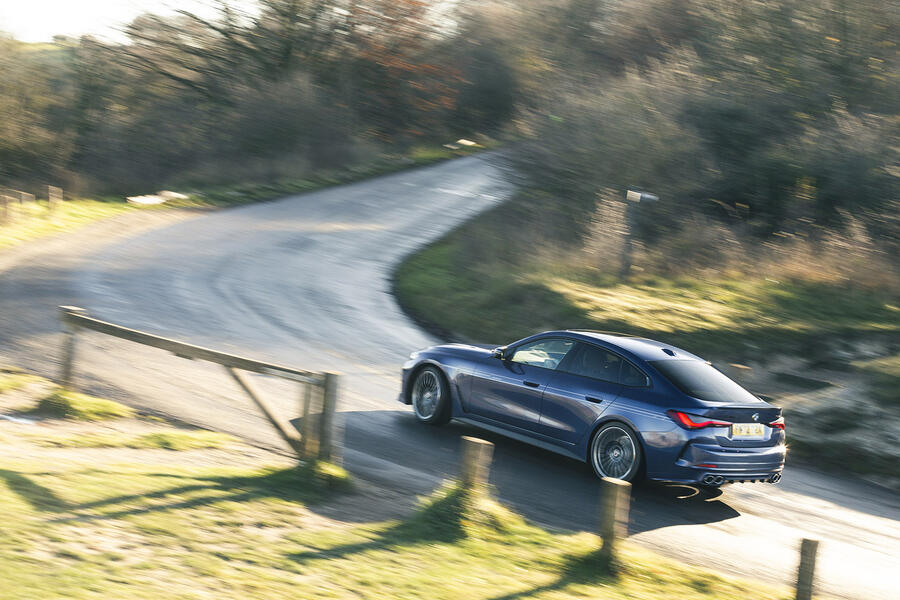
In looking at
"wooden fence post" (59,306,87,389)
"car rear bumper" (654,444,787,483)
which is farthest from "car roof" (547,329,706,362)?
"wooden fence post" (59,306,87,389)

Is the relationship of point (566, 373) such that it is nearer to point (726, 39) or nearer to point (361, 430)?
point (361, 430)

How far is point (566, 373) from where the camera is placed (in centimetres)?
979

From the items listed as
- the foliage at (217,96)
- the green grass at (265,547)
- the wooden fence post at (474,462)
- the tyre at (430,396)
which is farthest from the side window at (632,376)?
the foliage at (217,96)

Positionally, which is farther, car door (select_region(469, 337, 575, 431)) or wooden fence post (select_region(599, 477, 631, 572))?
car door (select_region(469, 337, 575, 431))

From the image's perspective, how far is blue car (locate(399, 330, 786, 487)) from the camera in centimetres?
873

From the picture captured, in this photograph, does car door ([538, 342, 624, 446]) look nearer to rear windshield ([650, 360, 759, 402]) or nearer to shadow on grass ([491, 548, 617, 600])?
rear windshield ([650, 360, 759, 402])

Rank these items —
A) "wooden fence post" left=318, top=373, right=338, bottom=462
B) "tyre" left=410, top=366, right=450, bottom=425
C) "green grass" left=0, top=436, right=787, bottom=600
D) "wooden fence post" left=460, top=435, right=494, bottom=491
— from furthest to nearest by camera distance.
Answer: "tyre" left=410, top=366, right=450, bottom=425, "wooden fence post" left=318, top=373, right=338, bottom=462, "wooden fence post" left=460, top=435, right=494, bottom=491, "green grass" left=0, top=436, right=787, bottom=600

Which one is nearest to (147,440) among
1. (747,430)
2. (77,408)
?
(77,408)

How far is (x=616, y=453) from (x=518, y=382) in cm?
142

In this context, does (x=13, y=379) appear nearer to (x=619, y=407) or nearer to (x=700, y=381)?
(x=619, y=407)

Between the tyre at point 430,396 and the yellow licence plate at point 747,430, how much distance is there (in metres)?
3.39

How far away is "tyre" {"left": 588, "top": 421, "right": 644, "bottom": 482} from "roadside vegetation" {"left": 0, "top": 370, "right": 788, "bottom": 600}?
1547mm

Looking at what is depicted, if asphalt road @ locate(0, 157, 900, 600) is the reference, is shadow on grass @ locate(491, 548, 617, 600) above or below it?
below

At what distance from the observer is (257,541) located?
6.34m
